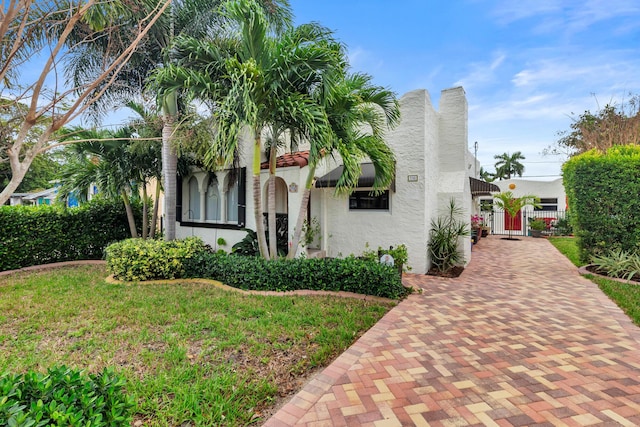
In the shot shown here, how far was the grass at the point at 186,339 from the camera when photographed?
3.78 m

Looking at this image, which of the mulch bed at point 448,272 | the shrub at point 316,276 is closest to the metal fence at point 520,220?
the mulch bed at point 448,272

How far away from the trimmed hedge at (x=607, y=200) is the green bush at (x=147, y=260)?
13.9 m

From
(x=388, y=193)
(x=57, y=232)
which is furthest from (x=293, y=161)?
(x=57, y=232)

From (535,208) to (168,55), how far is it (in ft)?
100

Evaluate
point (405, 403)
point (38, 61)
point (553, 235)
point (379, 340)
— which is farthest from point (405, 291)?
point (553, 235)

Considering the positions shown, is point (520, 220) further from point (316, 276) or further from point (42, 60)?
point (42, 60)

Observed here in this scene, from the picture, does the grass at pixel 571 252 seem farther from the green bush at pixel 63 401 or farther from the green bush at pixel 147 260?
the green bush at pixel 63 401

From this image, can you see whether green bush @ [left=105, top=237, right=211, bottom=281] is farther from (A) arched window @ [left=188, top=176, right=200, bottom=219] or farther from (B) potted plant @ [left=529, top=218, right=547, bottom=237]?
(B) potted plant @ [left=529, top=218, right=547, bottom=237]

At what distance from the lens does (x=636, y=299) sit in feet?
24.9

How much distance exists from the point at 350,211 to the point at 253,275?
5.01 metres

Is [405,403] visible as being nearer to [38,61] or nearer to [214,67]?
[38,61]

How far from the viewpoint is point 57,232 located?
12016 mm

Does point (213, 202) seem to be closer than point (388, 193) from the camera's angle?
No

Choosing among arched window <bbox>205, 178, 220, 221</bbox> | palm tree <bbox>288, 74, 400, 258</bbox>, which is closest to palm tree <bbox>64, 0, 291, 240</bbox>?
arched window <bbox>205, 178, 220, 221</bbox>
